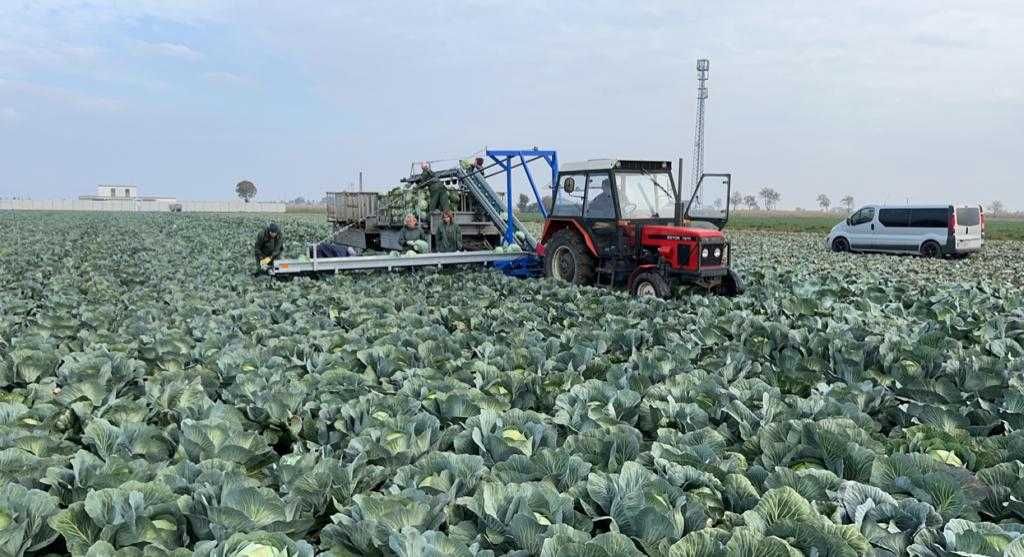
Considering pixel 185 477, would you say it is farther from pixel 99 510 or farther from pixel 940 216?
pixel 940 216

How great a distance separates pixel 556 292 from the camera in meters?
9.17

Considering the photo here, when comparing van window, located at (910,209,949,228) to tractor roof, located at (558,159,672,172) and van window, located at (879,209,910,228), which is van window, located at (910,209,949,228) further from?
tractor roof, located at (558,159,672,172)

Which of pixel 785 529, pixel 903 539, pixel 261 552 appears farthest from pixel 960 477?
pixel 261 552

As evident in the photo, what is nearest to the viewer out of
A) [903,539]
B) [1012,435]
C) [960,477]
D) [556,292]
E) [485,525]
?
[903,539]

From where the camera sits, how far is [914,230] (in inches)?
870

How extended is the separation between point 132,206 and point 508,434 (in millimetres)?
105781

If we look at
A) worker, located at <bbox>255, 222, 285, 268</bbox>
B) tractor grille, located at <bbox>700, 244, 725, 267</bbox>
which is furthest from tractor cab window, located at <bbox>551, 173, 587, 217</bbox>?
worker, located at <bbox>255, 222, 285, 268</bbox>

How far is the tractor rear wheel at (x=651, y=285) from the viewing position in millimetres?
9164

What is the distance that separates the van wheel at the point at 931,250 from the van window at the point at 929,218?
577 millimetres

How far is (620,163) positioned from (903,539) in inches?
334

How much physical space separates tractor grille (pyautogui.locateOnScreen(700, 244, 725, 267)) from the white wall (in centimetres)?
9291

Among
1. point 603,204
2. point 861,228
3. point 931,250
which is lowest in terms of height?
point 931,250

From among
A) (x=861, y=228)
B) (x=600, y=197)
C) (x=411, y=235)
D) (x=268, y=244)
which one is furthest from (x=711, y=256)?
(x=861, y=228)

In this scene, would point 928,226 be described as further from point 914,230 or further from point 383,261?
point 383,261
